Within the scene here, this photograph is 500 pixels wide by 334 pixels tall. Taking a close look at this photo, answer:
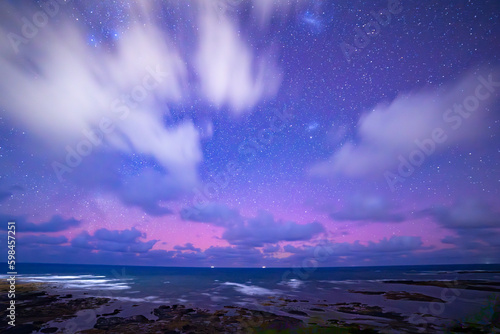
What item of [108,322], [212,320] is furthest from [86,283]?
[212,320]

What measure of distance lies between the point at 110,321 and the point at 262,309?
17262 millimetres

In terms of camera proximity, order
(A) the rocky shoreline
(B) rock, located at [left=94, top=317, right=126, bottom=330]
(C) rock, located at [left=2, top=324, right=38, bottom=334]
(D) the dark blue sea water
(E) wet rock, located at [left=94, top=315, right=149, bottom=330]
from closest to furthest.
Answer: (C) rock, located at [left=2, top=324, right=38, bottom=334]
(A) the rocky shoreline
(B) rock, located at [left=94, top=317, right=126, bottom=330]
(E) wet rock, located at [left=94, top=315, right=149, bottom=330]
(D) the dark blue sea water

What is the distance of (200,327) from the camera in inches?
868

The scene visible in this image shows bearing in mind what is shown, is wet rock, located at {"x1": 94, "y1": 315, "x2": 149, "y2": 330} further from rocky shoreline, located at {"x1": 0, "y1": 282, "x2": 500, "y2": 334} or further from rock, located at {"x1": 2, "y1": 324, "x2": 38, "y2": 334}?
rock, located at {"x1": 2, "y1": 324, "x2": 38, "y2": 334}

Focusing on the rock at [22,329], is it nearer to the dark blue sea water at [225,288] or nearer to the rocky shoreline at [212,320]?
the rocky shoreline at [212,320]

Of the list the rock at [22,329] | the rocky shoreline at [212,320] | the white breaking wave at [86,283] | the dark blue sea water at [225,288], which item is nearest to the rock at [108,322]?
the rocky shoreline at [212,320]

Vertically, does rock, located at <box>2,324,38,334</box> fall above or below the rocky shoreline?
above

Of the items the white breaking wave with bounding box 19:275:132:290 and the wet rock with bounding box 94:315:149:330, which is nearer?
the wet rock with bounding box 94:315:149:330

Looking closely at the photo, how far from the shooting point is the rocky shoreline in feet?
69.1

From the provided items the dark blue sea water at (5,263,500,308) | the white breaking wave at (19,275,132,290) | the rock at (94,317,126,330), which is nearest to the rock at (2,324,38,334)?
the rock at (94,317,126,330)

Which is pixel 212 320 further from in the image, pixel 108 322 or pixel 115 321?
pixel 108 322

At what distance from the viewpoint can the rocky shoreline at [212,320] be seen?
21062 millimetres

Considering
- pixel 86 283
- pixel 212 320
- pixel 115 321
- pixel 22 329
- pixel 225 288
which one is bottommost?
pixel 225 288

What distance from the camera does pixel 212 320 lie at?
970 inches
